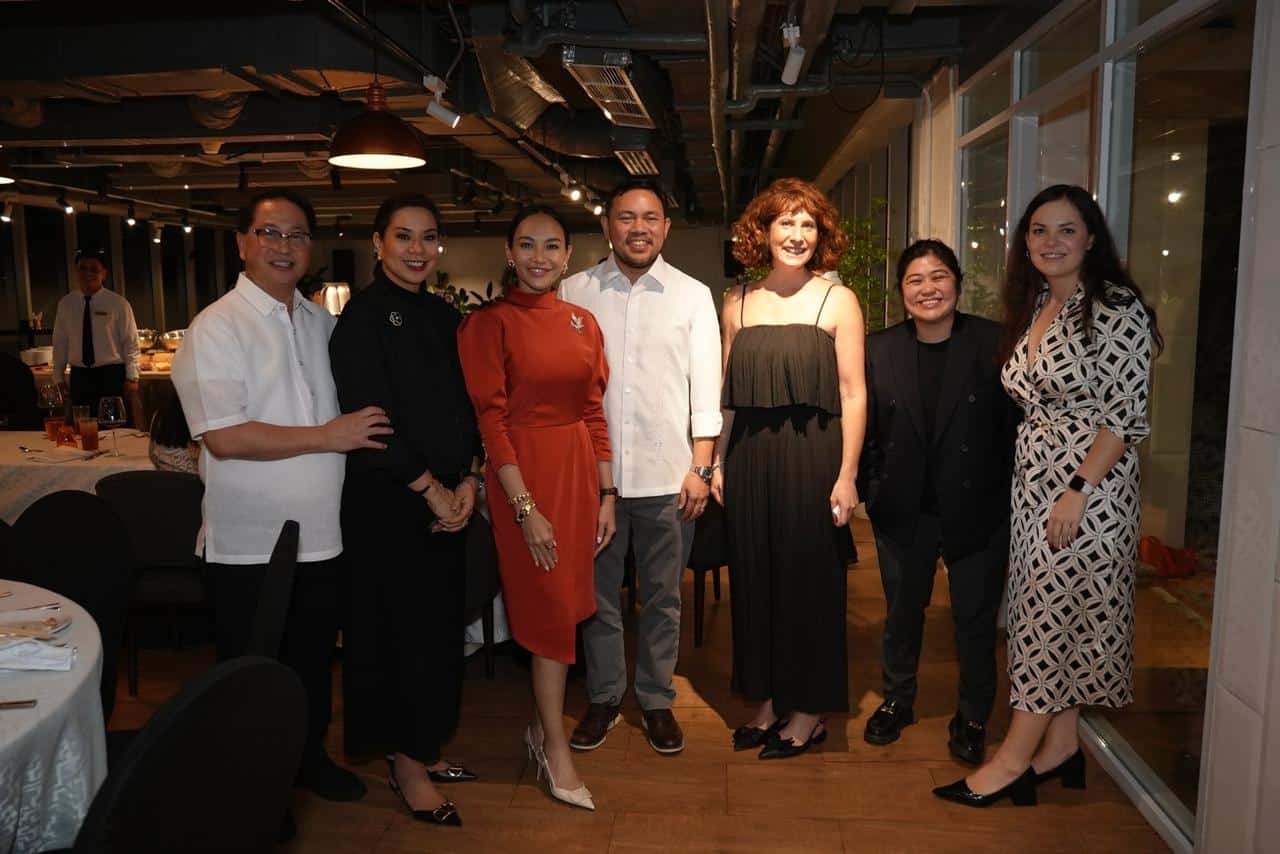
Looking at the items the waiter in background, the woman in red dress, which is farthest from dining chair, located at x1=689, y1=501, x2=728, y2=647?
the waiter in background

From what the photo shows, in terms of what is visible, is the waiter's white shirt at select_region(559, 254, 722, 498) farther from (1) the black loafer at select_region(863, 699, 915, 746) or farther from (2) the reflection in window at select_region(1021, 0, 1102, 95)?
(2) the reflection in window at select_region(1021, 0, 1102, 95)

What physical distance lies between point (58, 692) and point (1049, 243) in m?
2.56

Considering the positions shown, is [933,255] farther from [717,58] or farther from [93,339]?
[93,339]

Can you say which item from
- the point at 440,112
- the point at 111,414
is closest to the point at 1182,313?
the point at 440,112

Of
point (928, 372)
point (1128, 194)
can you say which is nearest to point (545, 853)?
point (928, 372)

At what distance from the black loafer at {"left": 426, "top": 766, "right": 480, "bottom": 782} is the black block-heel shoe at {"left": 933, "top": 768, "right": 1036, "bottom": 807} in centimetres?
150

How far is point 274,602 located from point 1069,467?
2.07m

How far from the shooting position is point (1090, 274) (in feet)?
8.82

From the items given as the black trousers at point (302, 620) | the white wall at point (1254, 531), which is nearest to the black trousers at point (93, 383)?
the black trousers at point (302, 620)

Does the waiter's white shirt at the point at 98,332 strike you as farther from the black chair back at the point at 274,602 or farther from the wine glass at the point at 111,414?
the black chair back at the point at 274,602

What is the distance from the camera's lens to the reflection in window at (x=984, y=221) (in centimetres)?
493

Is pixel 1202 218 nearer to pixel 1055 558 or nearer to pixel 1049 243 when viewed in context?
pixel 1049 243

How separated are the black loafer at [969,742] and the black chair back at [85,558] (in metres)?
2.53

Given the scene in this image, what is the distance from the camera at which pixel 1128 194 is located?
3.31m
